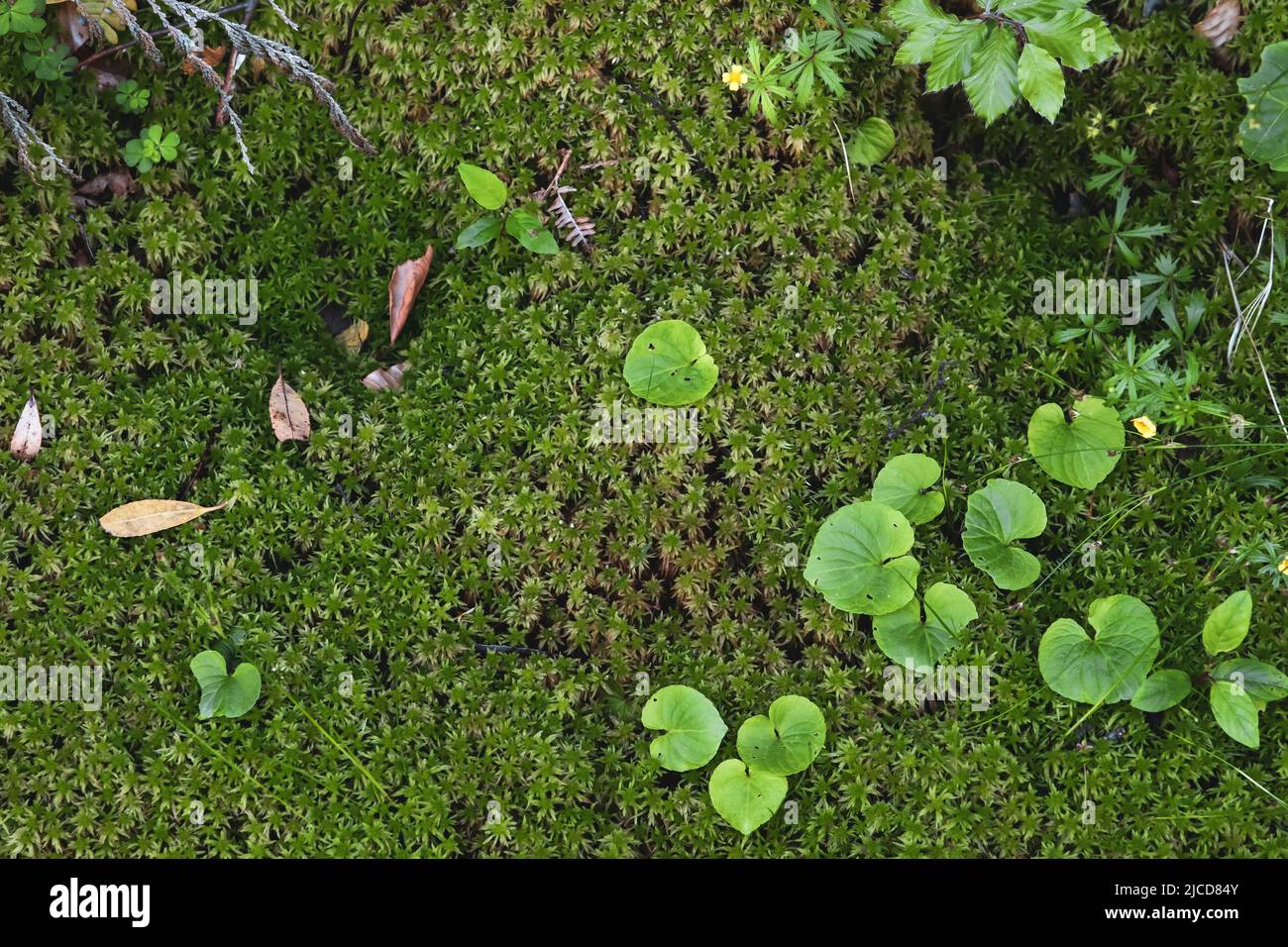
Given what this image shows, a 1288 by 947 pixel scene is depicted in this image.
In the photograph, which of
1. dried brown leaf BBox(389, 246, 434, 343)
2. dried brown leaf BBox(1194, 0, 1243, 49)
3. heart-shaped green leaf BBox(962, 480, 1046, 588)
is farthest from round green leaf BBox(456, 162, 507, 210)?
dried brown leaf BBox(1194, 0, 1243, 49)

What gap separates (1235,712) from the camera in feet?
8.64

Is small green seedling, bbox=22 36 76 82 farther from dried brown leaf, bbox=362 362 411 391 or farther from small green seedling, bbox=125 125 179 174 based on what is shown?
dried brown leaf, bbox=362 362 411 391

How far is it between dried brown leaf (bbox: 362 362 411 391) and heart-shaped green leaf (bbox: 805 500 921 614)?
1.49 m

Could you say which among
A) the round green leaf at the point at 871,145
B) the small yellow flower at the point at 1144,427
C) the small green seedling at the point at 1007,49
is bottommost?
the small yellow flower at the point at 1144,427

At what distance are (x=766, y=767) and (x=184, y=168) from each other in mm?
2790

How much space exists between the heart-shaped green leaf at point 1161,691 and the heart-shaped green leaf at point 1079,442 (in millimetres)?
627

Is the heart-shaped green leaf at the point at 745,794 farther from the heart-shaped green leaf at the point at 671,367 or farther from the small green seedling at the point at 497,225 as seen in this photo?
the small green seedling at the point at 497,225

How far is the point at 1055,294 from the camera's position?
9.98ft

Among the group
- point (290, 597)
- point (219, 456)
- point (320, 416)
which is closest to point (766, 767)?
point (290, 597)

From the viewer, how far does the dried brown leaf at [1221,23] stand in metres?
3.09

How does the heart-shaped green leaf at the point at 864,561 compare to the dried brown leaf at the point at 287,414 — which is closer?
Answer: the heart-shaped green leaf at the point at 864,561

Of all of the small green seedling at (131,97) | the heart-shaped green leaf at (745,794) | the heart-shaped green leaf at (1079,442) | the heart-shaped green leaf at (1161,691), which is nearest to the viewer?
the heart-shaped green leaf at (745,794)

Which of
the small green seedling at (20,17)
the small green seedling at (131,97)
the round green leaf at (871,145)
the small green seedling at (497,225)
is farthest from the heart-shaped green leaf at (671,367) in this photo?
the small green seedling at (20,17)

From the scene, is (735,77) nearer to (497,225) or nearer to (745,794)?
(497,225)
